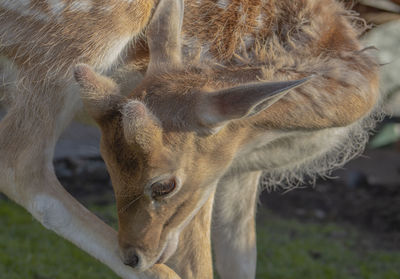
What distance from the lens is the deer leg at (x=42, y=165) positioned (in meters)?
4.35

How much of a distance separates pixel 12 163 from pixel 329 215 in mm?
5060

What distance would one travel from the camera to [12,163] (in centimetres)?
443

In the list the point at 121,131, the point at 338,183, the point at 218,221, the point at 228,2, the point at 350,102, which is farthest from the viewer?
the point at 338,183

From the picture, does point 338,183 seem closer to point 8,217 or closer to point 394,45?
point 394,45

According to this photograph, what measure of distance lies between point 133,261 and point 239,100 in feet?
3.82

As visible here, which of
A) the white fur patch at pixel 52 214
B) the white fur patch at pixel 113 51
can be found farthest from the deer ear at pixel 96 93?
the white fur patch at pixel 52 214

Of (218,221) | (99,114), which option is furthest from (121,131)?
(218,221)

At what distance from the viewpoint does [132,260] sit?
4035 millimetres

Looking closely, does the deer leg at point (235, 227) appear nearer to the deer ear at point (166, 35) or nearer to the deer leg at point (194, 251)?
the deer leg at point (194, 251)

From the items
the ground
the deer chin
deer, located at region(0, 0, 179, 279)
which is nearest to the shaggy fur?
deer, located at region(0, 0, 179, 279)

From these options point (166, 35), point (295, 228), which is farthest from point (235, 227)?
point (295, 228)

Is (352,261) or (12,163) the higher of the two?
(12,163)

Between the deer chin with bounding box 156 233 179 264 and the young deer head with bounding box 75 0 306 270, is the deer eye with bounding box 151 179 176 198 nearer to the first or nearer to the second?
the young deer head with bounding box 75 0 306 270

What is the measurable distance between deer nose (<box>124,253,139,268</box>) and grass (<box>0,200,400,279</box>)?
1652mm
